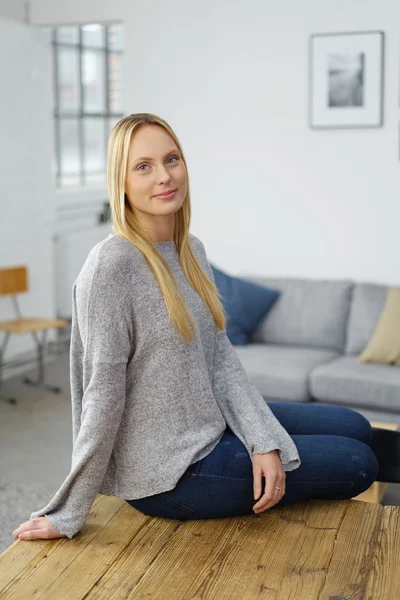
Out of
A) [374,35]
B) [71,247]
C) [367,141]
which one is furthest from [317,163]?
[71,247]

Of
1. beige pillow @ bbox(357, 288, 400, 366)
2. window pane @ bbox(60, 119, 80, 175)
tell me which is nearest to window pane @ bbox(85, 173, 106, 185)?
window pane @ bbox(60, 119, 80, 175)

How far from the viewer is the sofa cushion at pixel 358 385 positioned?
12.6 feet

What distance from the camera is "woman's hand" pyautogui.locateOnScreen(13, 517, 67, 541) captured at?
1835 mm

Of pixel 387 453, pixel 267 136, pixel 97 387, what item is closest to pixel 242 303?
pixel 267 136

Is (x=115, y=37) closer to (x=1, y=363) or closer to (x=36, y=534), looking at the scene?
(x=1, y=363)

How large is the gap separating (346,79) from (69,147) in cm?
303

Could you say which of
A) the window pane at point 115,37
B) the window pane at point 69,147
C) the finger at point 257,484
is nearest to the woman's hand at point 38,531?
the finger at point 257,484

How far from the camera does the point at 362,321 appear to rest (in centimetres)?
438

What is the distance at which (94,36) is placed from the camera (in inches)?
285

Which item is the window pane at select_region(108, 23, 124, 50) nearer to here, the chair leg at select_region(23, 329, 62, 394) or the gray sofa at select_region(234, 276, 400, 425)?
the chair leg at select_region(23, 329, 62, 394)

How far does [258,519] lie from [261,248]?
10.2 feet

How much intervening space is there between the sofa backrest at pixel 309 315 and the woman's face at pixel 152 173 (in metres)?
2.64

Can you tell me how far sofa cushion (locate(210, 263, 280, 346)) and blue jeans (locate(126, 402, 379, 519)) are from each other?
8.00ft

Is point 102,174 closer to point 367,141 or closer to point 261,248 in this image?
point 261,248
